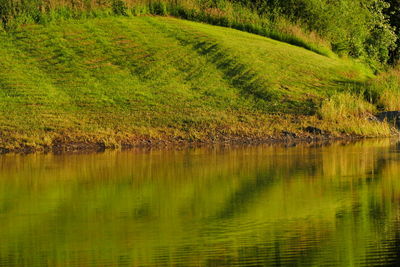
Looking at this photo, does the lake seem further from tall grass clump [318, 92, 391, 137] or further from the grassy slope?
tall grass clump [318, 92, 391, 137]

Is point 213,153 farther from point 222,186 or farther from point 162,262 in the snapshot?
point 162,262

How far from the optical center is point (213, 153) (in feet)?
108

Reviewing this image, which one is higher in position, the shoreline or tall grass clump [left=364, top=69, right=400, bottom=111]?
tall grass clump [left=364, top=69, right=400, bottom=111]

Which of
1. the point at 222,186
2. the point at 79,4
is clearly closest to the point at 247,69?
the point at 79,4

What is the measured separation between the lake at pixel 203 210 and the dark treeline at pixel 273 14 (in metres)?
21.2

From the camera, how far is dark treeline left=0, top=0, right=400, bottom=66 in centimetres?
5172

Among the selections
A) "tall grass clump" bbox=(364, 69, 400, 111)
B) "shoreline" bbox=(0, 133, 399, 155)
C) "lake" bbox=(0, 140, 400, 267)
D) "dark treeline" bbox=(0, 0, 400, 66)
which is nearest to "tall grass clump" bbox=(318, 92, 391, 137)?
"shoreline" bbox=(0, 133, 399, 155)

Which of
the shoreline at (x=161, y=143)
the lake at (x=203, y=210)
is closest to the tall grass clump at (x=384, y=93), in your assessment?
the shoreline at (x=161, y=143)

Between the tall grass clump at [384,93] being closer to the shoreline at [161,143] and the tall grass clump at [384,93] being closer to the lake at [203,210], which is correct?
the shoreline at [161,143]

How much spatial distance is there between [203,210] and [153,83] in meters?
24.2

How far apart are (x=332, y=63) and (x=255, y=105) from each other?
9658 mm

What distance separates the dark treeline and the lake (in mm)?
21249

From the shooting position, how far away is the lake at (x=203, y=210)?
48.3ft

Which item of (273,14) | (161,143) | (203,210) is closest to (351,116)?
(161,143)
